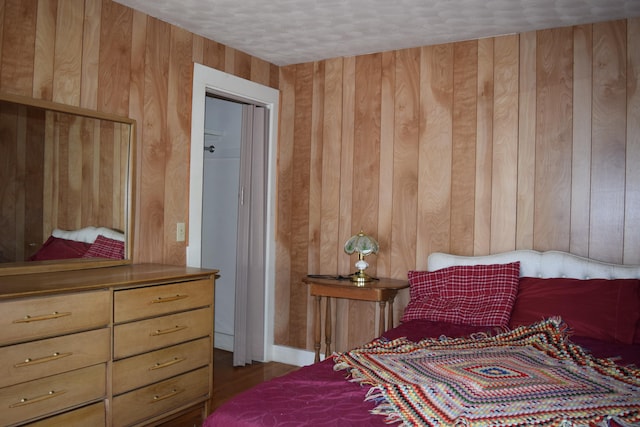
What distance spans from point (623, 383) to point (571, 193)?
1.54 metres

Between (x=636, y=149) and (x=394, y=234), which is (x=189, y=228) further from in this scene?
(x=636, y=149)

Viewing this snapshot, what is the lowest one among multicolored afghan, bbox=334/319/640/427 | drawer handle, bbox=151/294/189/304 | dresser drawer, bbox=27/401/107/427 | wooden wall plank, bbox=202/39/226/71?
dresser drawer, bbox=27/401/107/427

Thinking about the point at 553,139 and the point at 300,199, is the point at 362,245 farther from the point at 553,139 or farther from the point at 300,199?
the point at 553,139

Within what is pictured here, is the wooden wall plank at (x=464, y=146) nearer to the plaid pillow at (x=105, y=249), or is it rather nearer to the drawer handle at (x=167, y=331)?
the drawer handle at (x=167, y=331)

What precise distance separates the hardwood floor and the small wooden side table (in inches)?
18.5

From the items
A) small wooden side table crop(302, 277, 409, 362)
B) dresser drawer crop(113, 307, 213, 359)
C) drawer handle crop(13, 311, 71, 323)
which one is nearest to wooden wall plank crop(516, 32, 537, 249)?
small wooden side table crop(302, 277, 409, 362)

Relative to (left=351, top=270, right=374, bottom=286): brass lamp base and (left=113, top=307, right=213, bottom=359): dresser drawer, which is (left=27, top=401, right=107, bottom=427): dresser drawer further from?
(left=351, top=270, right=374, bottom=286): brass lamp base

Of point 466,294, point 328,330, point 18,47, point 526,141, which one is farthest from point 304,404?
point 526,141

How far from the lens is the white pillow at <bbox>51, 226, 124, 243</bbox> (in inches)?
104

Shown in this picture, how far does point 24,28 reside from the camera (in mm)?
2480

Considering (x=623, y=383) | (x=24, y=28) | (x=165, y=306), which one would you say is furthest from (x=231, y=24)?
(x=623, y=383)

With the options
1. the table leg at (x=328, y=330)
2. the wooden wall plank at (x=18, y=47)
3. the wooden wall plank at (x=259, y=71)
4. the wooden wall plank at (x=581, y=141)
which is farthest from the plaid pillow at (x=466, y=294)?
the wooden wall plank at (x=18, y=47)

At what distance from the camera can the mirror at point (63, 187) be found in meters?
2.44

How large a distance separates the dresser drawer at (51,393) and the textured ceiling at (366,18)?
1974 mm
